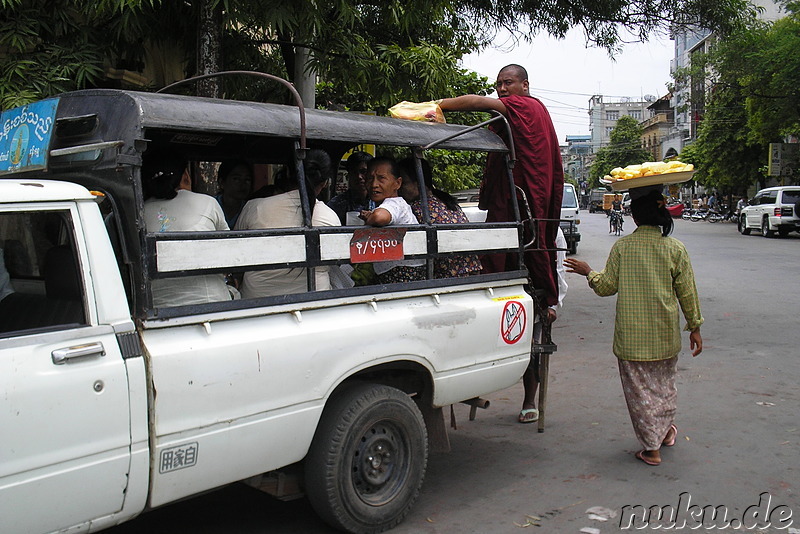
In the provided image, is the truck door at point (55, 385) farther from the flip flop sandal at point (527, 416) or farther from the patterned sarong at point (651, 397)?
the flip flop sandal at point (527, 416)

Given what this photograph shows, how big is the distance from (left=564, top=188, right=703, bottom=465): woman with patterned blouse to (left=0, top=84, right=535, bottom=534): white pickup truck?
51.8 inches

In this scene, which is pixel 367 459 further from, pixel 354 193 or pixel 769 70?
pixel 769 70

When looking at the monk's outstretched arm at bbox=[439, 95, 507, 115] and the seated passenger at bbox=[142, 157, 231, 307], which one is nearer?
the seated passenger at bbox=[142, 157, 231, 307]

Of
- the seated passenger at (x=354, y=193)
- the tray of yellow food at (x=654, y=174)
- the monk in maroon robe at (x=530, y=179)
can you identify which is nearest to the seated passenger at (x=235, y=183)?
the seated passenger at (x=354, y=193)

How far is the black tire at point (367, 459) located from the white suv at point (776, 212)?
2396 centimetres

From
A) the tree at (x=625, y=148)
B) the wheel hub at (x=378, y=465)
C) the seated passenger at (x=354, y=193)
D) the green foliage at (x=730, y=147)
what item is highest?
the tree at (x=625, y=148)

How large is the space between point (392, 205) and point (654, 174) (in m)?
1.74

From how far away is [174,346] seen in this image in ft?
9.76

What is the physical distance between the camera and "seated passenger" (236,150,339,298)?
12.5ft

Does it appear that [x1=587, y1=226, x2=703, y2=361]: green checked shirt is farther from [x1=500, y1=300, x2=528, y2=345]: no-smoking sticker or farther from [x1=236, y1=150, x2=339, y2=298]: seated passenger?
[x1=236, y1=150, x2=339, y2=298]: seated passenger

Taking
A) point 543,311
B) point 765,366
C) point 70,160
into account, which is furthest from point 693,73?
point 70,160

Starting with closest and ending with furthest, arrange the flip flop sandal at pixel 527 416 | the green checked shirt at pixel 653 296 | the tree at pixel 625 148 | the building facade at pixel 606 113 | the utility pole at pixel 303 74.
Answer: the green checked shirt at pixel 653 296, the flip flop sandal at pixel 527 416, the utility pole at pixel 303 74, the tree at pixel 625 148, the building facade at pixel 606 113

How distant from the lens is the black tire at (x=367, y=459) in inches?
141

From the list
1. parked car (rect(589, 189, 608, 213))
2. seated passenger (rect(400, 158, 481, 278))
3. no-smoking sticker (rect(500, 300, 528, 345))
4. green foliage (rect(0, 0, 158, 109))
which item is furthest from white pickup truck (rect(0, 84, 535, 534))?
parked car (rect(589, 189, 608, 213))
